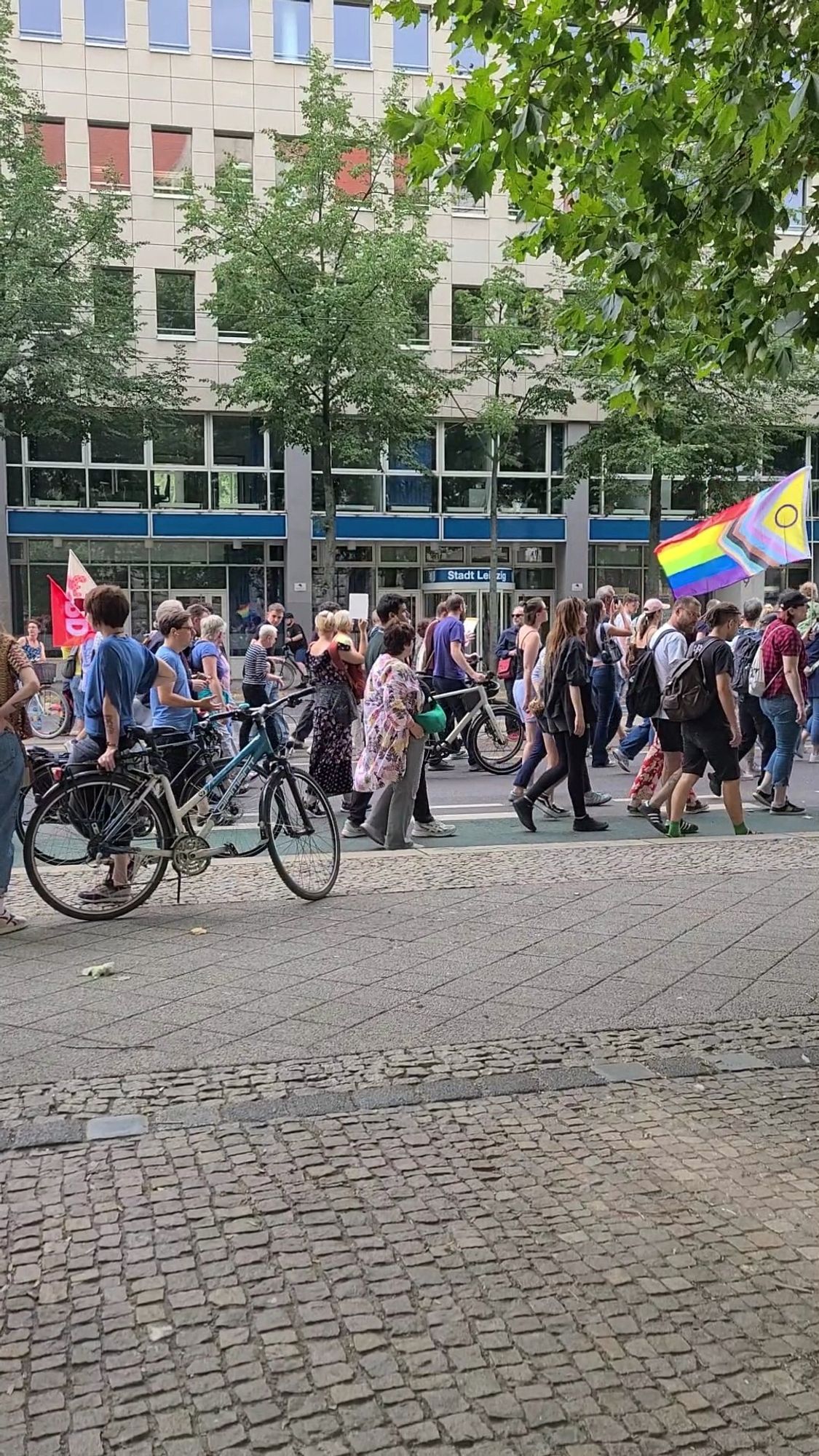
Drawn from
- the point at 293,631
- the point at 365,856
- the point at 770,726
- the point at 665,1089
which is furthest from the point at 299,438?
the point at 665,1089

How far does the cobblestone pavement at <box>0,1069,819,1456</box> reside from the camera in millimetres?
2744

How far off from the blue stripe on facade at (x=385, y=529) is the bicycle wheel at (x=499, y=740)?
Answer: 22.4 meters

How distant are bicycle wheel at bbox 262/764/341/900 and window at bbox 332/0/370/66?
34522 millimetres

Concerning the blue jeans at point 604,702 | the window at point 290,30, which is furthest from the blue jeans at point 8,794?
the window at point 290,30

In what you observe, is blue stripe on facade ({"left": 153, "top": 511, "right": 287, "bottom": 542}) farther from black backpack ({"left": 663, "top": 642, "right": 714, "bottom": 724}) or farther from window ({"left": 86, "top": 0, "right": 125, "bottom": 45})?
black backpack ({"left": 663, "top": 642, "right": 714, "bottom": 724})

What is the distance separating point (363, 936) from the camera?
22.2 feet

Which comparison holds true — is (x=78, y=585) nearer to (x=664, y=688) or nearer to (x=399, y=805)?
(x=399, y=805)

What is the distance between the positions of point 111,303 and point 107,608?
22019 millimetres

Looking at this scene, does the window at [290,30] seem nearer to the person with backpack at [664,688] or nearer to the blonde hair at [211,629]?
the blonde hair at [211,629]

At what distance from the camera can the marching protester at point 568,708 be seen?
33.1 ft

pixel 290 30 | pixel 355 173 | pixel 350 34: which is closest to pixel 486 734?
pixel 355 173

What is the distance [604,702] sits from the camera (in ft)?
48.5

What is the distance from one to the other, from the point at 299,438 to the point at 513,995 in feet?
76.0

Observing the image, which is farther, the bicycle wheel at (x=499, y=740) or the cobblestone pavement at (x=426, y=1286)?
the bicycle wheel at (x=499, y=740)
